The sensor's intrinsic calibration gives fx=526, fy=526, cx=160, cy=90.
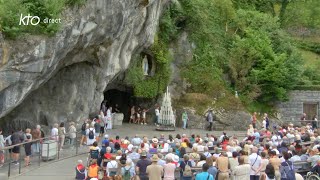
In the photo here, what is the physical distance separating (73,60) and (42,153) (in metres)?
6.37

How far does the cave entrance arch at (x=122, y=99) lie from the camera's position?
37766 mm

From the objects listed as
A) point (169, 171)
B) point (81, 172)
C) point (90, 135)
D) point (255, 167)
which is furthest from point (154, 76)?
point (169, 171)

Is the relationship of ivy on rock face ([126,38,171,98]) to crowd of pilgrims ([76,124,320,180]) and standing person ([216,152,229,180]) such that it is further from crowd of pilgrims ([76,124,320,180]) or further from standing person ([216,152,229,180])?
standing person ([216,152,229,180])

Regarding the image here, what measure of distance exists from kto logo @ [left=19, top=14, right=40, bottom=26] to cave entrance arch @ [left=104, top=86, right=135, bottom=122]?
52.8ft

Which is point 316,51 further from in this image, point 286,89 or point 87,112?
point 87,112

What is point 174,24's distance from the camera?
3756 centimetres

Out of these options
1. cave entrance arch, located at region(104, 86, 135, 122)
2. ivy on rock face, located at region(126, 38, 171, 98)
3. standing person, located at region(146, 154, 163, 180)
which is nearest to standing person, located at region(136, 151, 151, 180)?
standing person, located at region(146, 154, 163, 180)

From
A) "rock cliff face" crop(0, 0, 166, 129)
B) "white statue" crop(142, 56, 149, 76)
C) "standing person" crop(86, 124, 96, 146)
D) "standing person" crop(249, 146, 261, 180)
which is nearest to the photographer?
"standing person" crop(249, 146, 261, 180)

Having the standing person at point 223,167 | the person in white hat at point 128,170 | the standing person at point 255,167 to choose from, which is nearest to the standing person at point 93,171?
the person in white hat at point 128,170

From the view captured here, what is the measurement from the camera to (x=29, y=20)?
20.9m

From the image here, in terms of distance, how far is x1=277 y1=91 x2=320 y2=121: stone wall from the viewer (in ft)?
131

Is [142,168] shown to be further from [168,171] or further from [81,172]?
[81,172]

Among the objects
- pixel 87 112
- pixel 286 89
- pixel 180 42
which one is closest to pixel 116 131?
pixel 87 112

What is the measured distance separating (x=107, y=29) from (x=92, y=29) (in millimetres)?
1310
